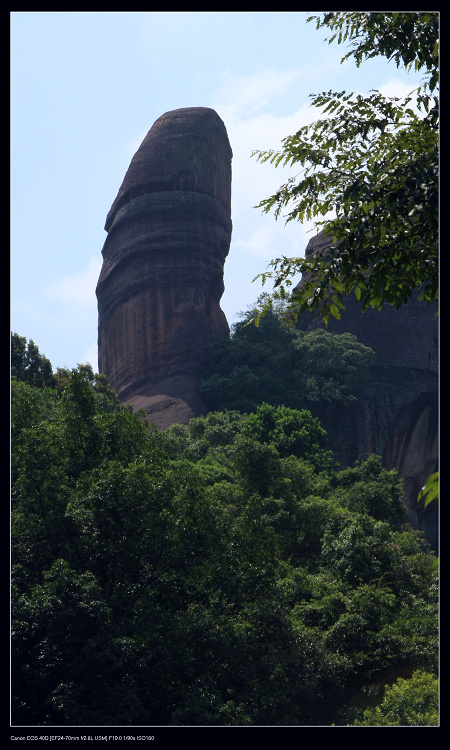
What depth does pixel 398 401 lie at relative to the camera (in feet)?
132

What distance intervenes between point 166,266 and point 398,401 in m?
12.3

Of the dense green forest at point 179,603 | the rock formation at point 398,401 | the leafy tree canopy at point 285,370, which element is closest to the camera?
the dense green forest at point 179,603

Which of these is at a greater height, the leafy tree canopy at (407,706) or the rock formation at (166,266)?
the rock formation at (166,266)

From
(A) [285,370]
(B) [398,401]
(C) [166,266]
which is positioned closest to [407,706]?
(A) [285,370]

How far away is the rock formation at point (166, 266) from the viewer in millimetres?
39938

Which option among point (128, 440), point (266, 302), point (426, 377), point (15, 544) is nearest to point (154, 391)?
point (426, 377)

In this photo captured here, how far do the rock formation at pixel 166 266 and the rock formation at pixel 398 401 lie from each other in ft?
19.4

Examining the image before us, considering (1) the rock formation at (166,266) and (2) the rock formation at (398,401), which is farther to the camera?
(1) the rock formation at (166,266)

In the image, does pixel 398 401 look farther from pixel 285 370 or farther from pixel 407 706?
pixel 407 706

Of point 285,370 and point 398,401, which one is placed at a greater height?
point 285,370

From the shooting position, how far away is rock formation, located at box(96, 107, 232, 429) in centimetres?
3994

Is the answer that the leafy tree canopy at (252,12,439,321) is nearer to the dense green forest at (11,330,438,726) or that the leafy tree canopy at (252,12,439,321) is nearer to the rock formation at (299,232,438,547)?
the dense green forest at (11,330,438,726)

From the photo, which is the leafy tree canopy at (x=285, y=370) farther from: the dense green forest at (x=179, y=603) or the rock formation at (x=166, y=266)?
the dense green forest at (x=179, y=603)

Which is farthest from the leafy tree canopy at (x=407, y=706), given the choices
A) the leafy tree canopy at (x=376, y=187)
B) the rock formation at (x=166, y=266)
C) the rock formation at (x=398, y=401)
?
the rock formation at (x=166, y=266)
